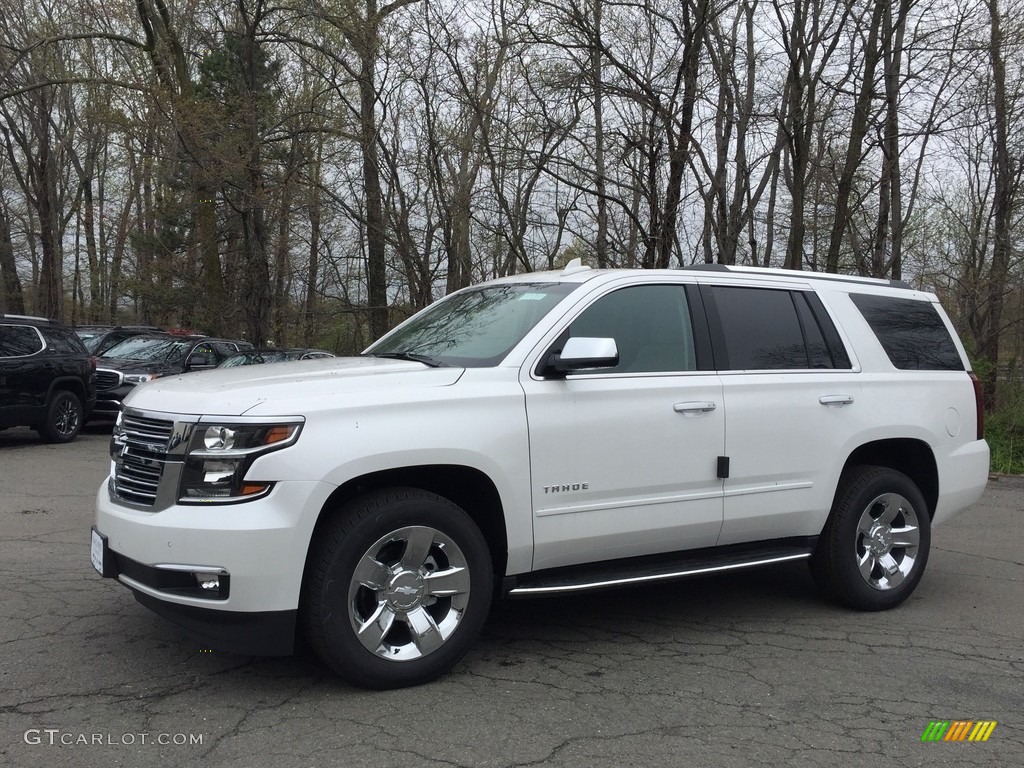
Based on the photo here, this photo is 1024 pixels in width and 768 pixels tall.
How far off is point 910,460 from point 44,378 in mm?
11226

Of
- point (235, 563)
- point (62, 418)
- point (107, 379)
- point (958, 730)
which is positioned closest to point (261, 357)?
point (107, 379)

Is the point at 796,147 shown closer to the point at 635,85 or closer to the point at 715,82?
the point at 715,82

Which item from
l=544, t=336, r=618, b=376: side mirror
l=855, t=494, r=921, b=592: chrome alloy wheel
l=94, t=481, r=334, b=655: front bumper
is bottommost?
l=855, t=494, r=921, b=592: chrome alloy wheel

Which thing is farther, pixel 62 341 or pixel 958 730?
pixel 62 341

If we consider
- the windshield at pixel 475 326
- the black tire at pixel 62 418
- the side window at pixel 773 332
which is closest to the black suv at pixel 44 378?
the black tire at pixel 62 418

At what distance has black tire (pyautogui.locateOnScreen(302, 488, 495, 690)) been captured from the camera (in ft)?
12.7

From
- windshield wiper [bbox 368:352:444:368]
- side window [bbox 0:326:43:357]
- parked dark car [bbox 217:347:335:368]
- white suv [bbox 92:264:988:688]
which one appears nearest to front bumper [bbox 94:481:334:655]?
white suv [bbox 92:264:988:688]

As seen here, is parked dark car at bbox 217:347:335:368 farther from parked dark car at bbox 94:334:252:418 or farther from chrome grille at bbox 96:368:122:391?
chrome grille at bbox 96:368:122:391

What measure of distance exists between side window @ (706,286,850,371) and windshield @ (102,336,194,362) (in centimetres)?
1320

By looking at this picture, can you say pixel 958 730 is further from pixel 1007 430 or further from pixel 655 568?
pixel 1007 430

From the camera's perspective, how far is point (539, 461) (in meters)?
4.30

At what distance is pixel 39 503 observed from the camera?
848cm

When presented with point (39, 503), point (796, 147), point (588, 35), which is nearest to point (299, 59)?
point (588, 35)

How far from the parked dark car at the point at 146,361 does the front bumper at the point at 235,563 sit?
10214 millimetres
